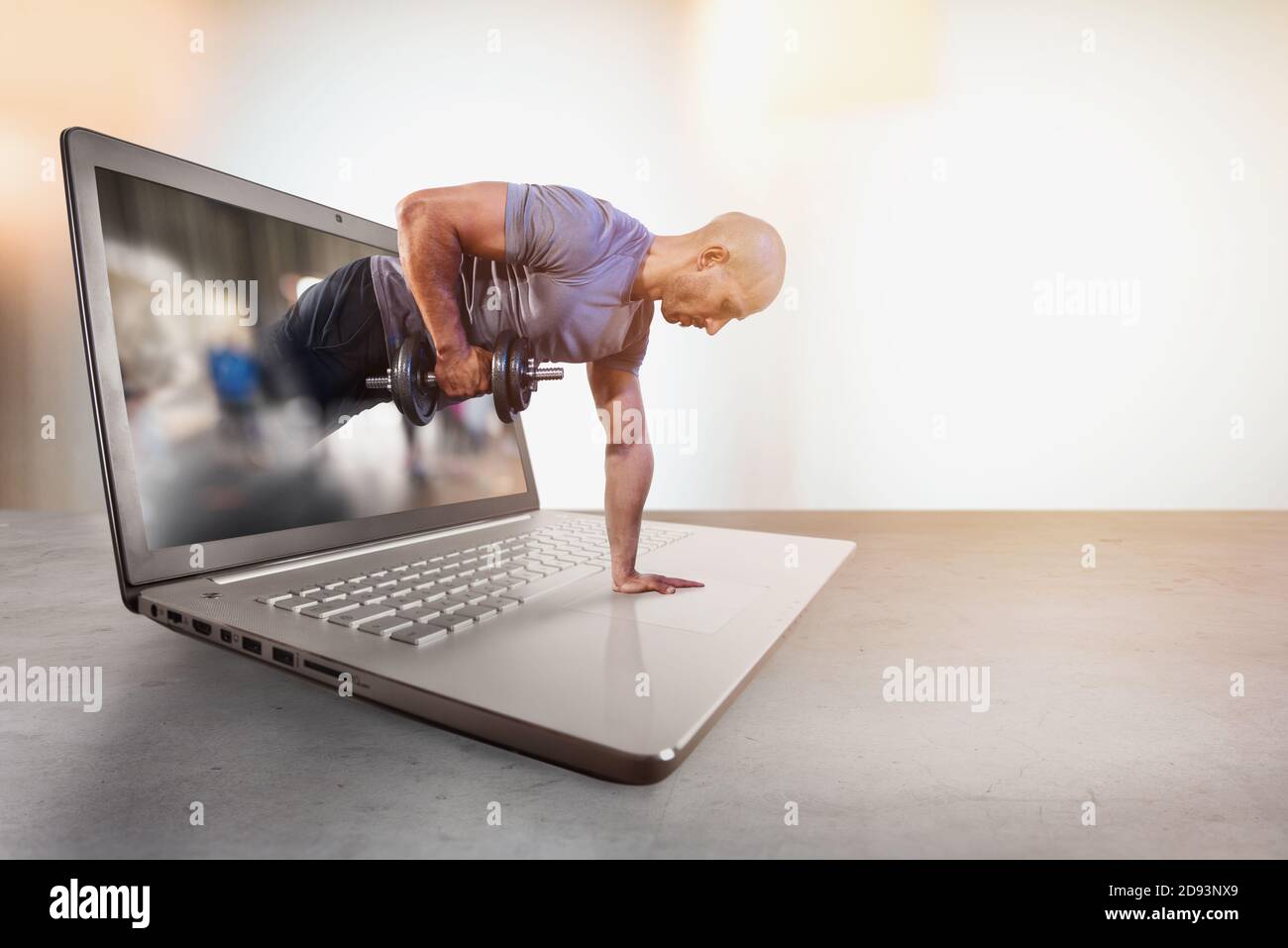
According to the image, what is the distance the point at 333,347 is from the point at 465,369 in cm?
18

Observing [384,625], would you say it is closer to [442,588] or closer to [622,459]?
[442,588]

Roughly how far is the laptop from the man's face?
0.26 m

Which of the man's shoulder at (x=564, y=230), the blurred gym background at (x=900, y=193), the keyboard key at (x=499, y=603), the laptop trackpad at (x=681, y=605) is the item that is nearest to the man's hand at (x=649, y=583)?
the laptop trackpad at (x=681, y=605)

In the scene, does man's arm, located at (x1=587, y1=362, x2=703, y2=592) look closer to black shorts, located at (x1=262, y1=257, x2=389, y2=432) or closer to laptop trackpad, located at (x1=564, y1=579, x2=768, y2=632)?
laptop trackpad, located at (x1=564, y1=579, x2=768, y2=632)

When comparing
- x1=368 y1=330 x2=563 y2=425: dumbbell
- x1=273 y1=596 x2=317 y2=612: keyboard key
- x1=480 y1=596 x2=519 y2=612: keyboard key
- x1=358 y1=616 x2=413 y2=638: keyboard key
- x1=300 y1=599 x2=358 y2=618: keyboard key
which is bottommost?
x1=480 y1=596 x2=519 y2=612: keyboard key

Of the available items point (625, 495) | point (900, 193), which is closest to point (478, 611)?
point (625, 495)

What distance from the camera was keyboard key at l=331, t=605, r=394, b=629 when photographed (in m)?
0.48

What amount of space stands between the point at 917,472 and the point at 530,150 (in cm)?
136

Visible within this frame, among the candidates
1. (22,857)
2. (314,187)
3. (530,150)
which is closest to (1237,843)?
(22,857)

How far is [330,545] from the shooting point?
29.9 inches

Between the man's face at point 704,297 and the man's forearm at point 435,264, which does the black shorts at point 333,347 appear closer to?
the man's forearm at point 435,264

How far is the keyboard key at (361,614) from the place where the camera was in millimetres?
481

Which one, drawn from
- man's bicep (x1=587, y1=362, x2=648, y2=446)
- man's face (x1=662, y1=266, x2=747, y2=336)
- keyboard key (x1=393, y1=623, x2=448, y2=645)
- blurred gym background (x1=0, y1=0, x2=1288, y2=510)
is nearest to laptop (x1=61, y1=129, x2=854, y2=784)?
keyboard key (x1=393, y1=623, x2=448, y2=645)

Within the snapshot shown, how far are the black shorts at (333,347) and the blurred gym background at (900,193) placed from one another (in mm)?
1024
